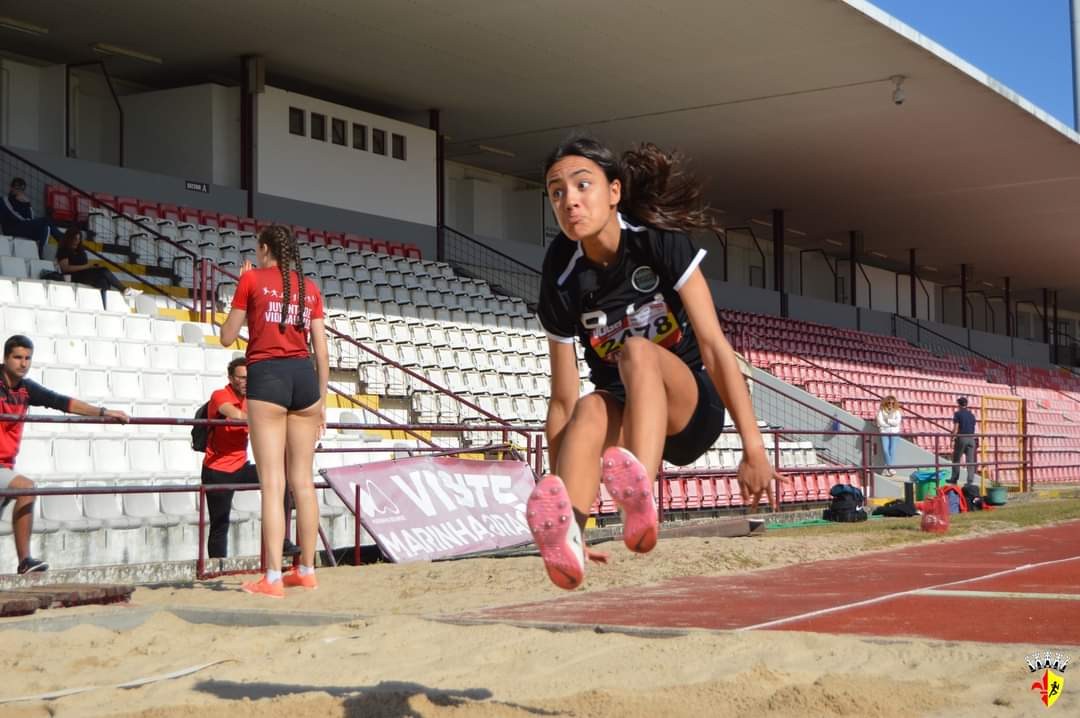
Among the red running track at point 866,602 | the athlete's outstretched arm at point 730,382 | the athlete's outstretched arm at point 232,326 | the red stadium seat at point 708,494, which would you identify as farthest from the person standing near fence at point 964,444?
the athlete's outstretched arm at point 730,382

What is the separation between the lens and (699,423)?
14.3ft

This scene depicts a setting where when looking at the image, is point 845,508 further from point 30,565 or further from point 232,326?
point 30,565

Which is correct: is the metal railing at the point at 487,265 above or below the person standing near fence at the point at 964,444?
above

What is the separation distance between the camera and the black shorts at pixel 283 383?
24.2 feet

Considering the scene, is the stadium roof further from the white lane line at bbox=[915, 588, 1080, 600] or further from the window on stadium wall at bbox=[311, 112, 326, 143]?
the white lane line at bbox=[915, 588, 1080, 600]

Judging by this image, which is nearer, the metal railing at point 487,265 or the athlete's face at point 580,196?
the athlete's face at point 580,196

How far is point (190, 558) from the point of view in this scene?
30.5ft

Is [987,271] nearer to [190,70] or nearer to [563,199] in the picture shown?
[190,70]

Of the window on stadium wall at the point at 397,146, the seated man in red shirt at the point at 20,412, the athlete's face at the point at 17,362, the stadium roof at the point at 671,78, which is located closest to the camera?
the seated man in red shirt at the point at 20,412

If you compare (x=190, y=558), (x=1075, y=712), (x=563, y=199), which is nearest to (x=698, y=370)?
(x=563, y=199)

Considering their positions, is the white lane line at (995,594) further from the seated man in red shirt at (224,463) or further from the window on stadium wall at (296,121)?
the window on stadium wall at (296,121)

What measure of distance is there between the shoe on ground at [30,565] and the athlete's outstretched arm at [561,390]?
4.74 meters

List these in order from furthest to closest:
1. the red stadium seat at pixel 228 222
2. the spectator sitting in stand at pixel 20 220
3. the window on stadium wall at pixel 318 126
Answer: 1. the window on stadium wall at pixel 318 126
2. the red stadium seat at pixel 228 222
3. the spectator sitting in stand at pixel 20 220

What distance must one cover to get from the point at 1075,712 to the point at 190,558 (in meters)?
6.82
